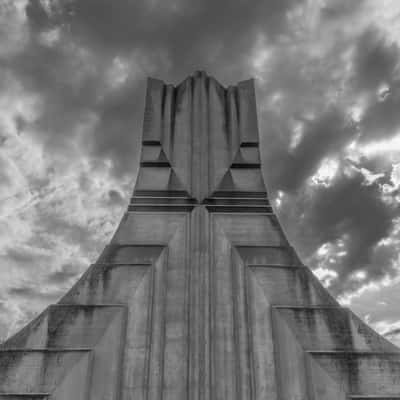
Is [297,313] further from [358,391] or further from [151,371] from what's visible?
[151,371]

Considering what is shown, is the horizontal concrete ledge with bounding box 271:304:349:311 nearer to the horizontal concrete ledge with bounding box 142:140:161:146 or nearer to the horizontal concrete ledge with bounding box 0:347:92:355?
the horizontal concrete ledge with bounding box 0:347:92:355

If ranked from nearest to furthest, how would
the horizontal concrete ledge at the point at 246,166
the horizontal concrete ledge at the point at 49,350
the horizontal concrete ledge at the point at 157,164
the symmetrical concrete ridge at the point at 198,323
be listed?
the symmetrical concrete ridge at the point at 198,323, the horizontal concrete ledge at the point at 49,350, the horizontal concrete ledge at the point at 157,164, the horizontal concrete ledge at the point at 246,166

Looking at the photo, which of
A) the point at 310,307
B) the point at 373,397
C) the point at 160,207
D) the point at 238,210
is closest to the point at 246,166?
the point at 238,210

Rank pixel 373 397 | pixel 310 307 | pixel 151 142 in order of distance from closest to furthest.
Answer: pixel 373 397 < pixel 310 307 < pixel 151 142

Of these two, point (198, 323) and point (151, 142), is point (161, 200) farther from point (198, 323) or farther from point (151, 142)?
point (198, 323)

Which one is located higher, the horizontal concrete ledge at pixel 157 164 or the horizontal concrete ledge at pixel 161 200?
the horizontal concrete ledge at pixel 157 164

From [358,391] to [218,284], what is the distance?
5079 millimetres

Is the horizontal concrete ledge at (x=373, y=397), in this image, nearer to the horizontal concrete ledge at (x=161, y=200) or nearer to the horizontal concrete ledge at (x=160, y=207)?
the horizontal concrete ledge at (x=160, y=207)

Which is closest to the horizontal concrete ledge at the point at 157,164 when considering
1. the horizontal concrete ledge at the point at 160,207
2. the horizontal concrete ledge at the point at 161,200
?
the horizontal concrete ledge at the point at 161,200

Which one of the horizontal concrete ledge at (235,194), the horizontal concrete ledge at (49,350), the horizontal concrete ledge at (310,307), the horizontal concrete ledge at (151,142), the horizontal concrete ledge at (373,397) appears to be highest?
the horizontal concrete ledge at (151,142)

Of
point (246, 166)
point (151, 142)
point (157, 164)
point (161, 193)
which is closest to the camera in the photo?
point (161, 193)

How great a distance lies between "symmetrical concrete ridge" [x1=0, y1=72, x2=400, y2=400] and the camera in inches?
501

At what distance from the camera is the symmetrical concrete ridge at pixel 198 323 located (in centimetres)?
1272

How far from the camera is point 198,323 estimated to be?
13.6m
